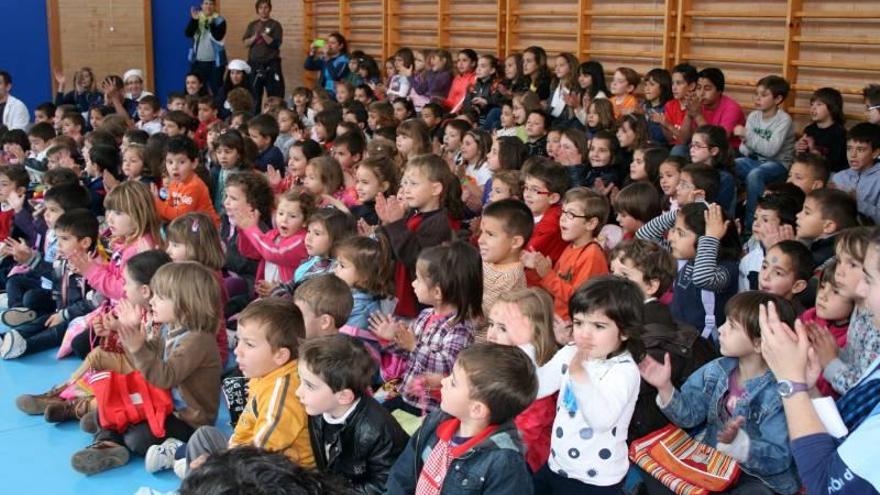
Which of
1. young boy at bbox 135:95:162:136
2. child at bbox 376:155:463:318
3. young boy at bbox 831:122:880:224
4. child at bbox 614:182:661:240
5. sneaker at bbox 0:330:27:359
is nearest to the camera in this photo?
child at bbox 376:155:463:318

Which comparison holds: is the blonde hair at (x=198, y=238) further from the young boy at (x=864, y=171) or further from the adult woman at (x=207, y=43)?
the adult woman at (x=207, y=43)

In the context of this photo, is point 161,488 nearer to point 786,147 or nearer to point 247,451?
point 247,451

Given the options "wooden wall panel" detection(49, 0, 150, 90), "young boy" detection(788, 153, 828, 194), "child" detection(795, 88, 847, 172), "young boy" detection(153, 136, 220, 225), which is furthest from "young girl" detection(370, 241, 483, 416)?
"wooden wall panel" detection(49, 0, 150, 90)

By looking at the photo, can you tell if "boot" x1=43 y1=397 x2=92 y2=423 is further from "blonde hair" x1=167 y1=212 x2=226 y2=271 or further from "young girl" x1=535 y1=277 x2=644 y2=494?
"young girl" x1=535 y1=277 x2=644 y2=494

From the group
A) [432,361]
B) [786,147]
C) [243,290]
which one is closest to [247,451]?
[432,361]

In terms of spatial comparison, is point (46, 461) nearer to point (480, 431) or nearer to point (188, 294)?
point (188, 294)

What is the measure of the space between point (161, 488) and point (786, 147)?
509cm

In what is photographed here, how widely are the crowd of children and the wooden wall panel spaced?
6.57 metres

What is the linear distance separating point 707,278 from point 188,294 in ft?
7.32

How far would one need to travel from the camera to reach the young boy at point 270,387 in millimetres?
2893

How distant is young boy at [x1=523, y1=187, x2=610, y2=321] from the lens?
4160 mm

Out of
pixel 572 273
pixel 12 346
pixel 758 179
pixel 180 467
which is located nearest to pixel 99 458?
pixel 180 467

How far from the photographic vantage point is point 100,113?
9.42 meters

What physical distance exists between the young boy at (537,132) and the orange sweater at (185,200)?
8.17 ft
